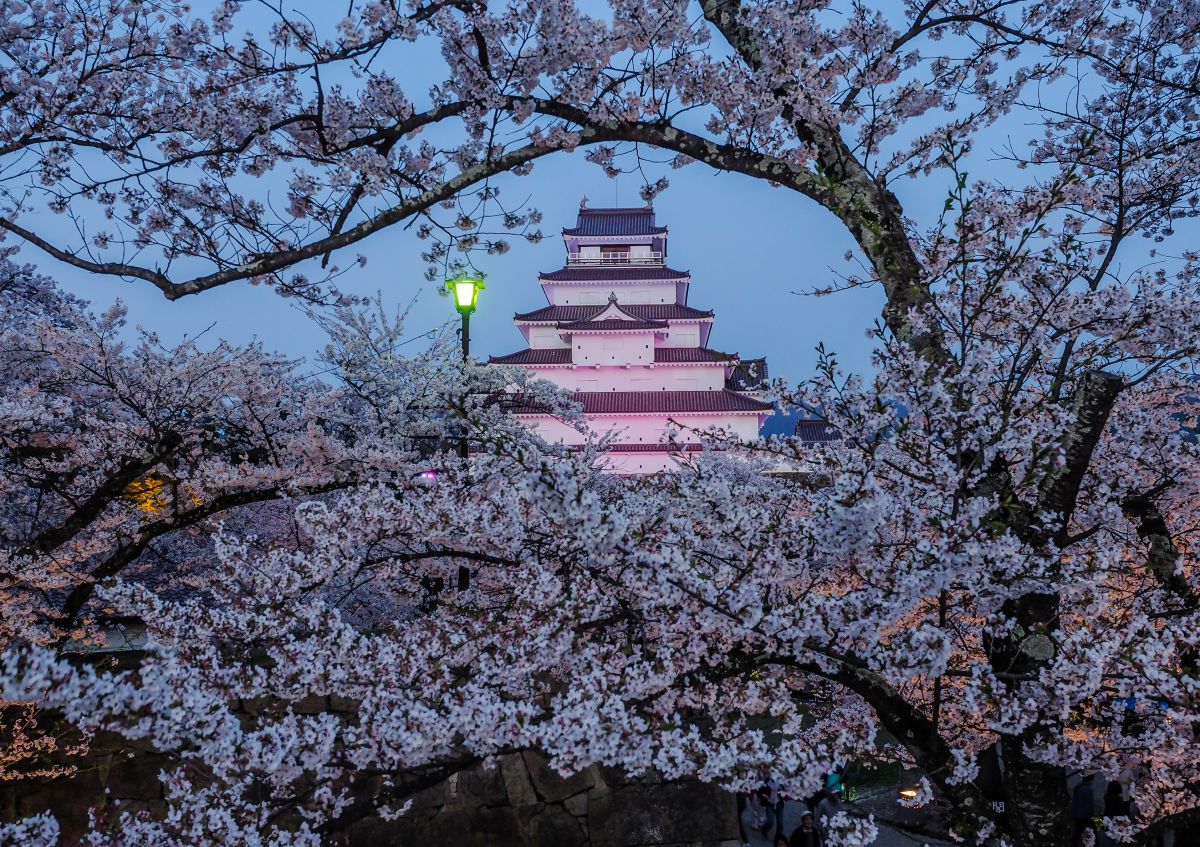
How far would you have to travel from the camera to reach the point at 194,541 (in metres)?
11.6

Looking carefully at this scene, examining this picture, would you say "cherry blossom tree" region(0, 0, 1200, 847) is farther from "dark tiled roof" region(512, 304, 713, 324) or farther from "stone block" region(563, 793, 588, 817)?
"dark tiled roof" region(512, 304, 713, 324)

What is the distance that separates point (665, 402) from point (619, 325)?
4.10m

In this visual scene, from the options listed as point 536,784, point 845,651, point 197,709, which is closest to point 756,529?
point 845,651

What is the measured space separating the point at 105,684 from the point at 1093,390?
3789 mm

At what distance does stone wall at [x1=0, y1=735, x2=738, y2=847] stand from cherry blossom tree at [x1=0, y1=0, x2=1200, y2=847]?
9.90ft

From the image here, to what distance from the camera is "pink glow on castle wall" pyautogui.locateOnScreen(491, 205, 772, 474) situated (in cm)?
3362

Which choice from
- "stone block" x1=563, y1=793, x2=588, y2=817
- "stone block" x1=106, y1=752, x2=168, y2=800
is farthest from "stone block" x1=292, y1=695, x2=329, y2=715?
"stone block" x1=563, y1=793, x2=588, y2=817

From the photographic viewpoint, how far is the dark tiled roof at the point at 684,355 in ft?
113

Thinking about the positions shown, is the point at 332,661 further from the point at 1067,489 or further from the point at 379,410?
the point at 379,410

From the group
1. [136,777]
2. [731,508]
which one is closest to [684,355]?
[136,777]

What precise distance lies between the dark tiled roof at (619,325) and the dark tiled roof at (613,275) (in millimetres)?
3888

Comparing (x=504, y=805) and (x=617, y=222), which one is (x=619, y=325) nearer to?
(x=617, y=222)

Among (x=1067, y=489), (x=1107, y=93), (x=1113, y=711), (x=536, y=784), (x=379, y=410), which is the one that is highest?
(x=1107, y=93)

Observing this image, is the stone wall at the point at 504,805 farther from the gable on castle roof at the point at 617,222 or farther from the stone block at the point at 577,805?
the gable on castle roof at the point at 617,222
